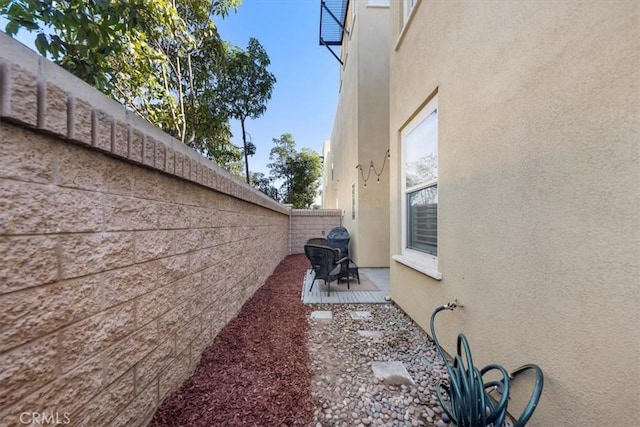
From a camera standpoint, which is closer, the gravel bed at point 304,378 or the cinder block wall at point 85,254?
the cinder block wall at point 85,254

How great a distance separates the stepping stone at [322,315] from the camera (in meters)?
3.99

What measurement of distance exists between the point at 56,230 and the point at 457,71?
10.2 feet

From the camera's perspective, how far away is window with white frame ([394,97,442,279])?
3.34m

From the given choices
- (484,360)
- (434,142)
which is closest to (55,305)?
(484,360)

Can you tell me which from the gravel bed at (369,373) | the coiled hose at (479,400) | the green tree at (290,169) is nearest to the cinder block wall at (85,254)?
the gravel bed at (369,373)

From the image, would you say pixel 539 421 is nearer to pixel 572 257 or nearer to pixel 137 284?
pixel 572 257

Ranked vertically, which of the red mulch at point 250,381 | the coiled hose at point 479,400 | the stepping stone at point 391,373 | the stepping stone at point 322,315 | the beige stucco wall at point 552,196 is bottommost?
the stepping stone at point 391,373

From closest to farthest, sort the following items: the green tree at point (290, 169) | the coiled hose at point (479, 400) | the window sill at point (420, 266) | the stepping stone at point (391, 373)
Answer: the coiled hose at point (479, 400)
the stepping stone at point (391, 373)
the window sill at point (420, 266)
the green tree at point (290, 169)

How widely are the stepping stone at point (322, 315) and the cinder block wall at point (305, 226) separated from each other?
7310 mm

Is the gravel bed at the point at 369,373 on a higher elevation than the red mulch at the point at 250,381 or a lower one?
lower

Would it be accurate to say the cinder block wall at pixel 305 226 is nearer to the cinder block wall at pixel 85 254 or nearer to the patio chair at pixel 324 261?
the patio chair at pixel 324 261

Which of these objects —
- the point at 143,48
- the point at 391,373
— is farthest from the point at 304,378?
the point at 143,48

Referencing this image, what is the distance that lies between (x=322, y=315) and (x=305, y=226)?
7.57m

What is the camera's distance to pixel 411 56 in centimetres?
381
